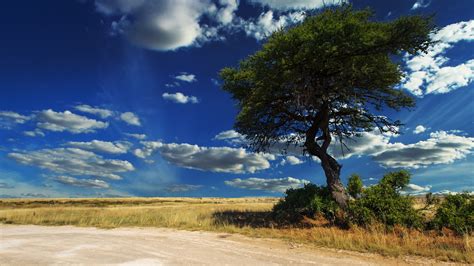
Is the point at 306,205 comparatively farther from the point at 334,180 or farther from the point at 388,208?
the point at 388,208

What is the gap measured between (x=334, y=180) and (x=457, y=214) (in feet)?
20.5

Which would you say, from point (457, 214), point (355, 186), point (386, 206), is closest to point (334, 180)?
point (355, 186)

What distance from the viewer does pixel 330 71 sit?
748 inches

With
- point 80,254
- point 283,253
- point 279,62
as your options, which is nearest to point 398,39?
point 279,62

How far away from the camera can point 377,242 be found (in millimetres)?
11523

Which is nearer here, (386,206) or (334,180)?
(386,206)

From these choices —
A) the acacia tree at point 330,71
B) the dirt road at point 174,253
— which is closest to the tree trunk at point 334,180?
the acacia tree at point 330,71

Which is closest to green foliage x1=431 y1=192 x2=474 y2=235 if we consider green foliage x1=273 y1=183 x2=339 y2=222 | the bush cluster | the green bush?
the bush cluster

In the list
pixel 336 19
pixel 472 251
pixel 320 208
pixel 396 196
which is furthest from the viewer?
pixel 336 19

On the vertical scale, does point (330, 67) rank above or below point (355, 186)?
above

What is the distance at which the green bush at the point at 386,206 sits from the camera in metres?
15.1

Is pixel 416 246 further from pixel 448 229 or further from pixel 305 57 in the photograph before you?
pixel 305 57

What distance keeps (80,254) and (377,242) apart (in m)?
9.78

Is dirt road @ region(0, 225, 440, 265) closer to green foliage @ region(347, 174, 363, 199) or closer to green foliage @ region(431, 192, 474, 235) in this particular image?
green foliage @ region(431, 192, 474, 235)
